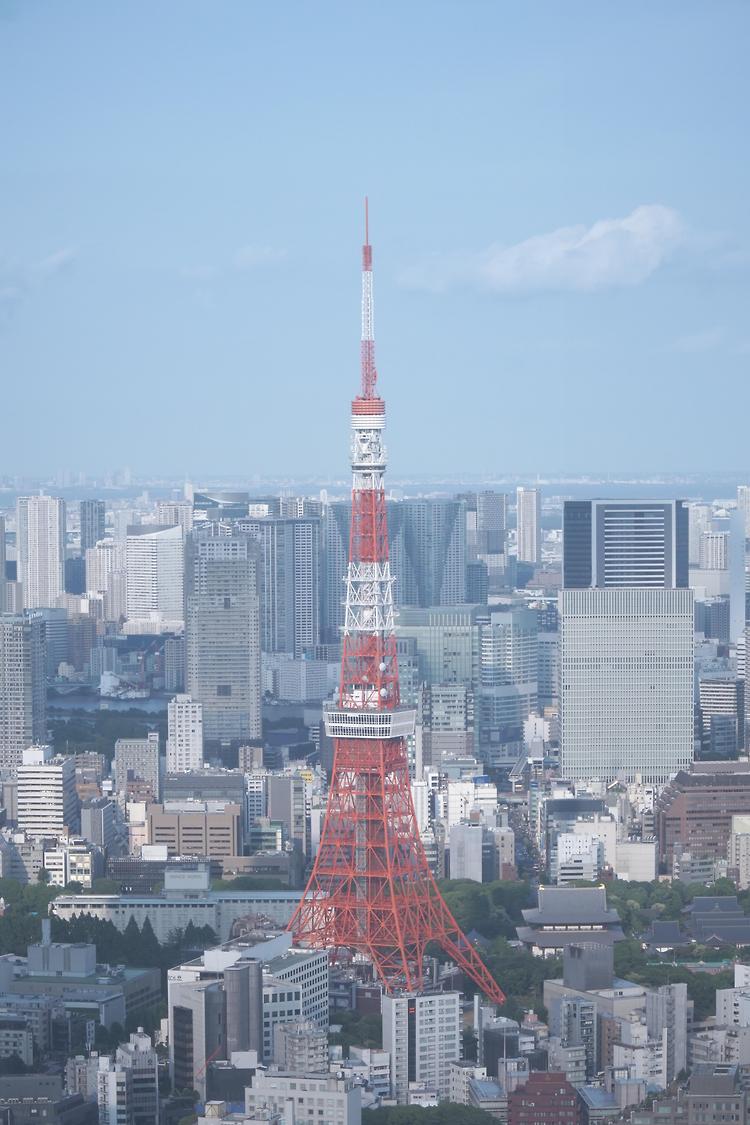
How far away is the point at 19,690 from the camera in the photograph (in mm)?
24562

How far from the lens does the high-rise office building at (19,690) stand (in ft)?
79.5

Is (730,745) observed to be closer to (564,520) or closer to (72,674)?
(564,520)

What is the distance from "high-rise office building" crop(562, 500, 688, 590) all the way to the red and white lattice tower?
33.5ft

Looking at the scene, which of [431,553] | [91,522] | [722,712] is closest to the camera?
[722,712]

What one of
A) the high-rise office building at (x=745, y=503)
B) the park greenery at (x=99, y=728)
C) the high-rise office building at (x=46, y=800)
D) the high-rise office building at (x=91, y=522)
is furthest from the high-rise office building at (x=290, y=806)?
the high-rise office building at (x=745, y=503)

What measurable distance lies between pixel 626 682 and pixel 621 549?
4.15 meters

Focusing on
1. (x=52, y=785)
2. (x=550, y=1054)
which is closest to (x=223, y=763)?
(x=52, y=785)

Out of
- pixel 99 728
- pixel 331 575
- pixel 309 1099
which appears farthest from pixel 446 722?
pixel 309 1099

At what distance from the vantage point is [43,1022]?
44.3 feet

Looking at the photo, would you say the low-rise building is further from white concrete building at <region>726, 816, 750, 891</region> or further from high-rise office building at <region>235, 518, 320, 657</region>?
high-rise office building at <region>235, 518, 320, 657</region>

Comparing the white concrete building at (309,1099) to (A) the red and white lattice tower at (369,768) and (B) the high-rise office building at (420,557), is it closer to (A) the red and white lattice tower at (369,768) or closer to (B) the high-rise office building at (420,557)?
(A) the red and white lattice tower at (369,768)

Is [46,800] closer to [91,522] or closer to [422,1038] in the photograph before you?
[91,522]

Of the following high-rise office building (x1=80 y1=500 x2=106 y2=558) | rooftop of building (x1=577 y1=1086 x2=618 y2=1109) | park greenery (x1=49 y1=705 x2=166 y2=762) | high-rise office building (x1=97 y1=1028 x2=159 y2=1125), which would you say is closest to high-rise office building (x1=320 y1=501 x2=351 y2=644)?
park greenery (x1=49 y1=705 x2=166 y2=762)

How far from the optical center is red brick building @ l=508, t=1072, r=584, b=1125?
11609mm
